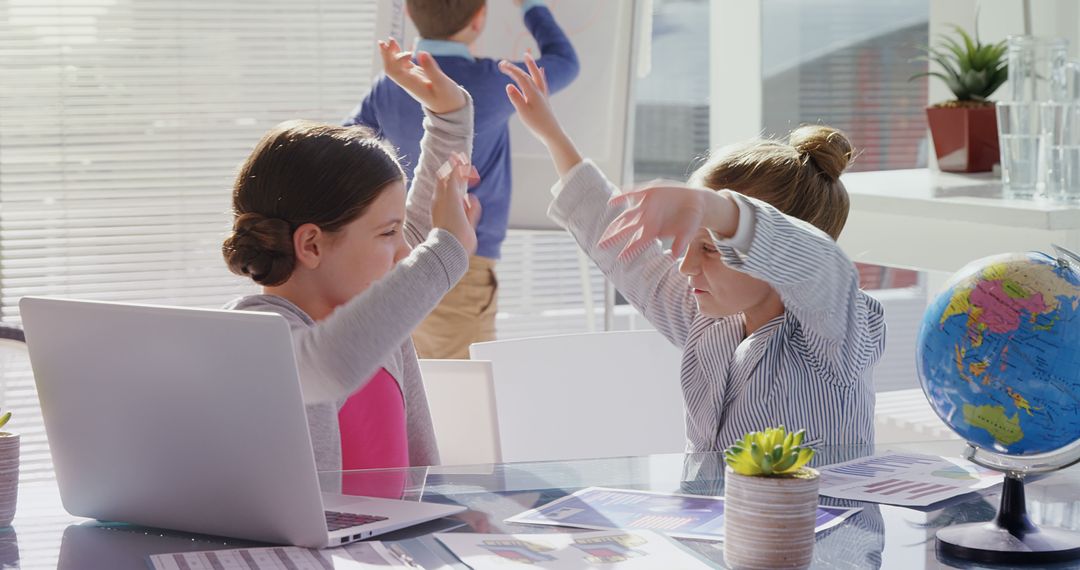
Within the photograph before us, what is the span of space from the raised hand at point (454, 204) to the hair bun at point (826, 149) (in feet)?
1.40

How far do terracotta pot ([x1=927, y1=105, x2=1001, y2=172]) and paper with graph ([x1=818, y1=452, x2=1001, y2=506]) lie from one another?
1540mm

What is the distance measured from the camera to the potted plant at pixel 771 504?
37.9 inches

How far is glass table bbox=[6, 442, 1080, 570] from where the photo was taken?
103cm

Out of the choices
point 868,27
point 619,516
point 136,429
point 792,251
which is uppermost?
point 868,27

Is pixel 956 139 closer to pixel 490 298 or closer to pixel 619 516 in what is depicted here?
pixel 490 298

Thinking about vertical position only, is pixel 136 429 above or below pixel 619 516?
above

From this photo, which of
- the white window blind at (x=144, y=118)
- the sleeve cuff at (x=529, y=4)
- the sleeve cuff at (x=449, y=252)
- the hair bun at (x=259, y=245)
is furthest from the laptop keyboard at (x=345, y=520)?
the white window blind at (x=144, y=118)

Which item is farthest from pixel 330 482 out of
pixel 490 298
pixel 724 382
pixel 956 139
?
pixel 956 139

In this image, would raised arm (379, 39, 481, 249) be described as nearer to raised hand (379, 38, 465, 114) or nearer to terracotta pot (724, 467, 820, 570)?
raised hand (379, 38, 465, 114)

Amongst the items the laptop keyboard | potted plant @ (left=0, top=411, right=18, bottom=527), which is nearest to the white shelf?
the laptop keyboard

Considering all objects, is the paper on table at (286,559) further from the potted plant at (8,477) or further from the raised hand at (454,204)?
the raised hand at (454,204)

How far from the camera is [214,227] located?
3.81 meters

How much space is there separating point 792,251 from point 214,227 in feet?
9.34

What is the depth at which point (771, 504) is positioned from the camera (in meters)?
0.96
